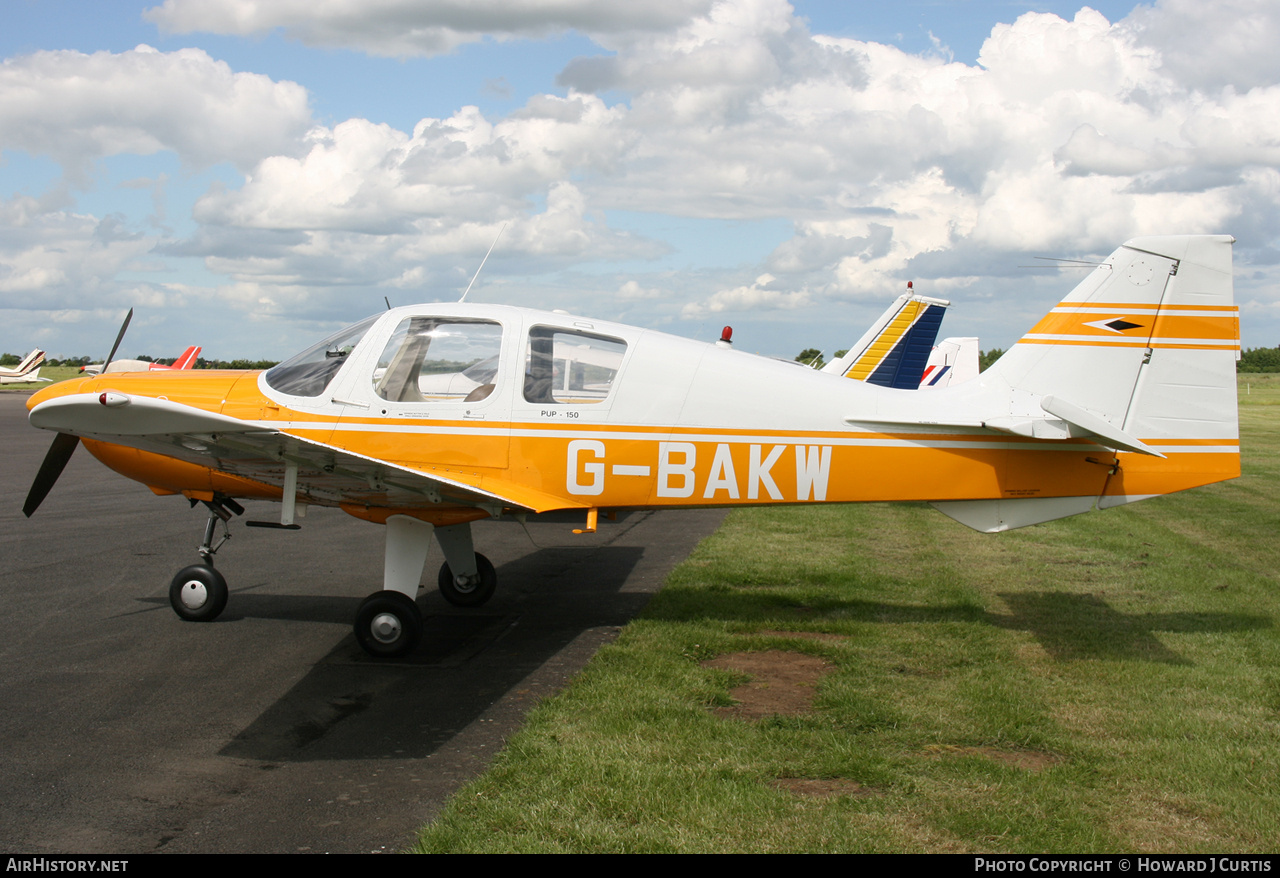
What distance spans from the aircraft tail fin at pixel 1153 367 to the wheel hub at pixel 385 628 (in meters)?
4.44

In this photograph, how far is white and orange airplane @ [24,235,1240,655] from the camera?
6395 mm

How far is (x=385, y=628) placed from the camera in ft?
20.4

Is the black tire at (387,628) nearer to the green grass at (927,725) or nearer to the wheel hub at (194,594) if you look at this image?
the green grass at (927,725)

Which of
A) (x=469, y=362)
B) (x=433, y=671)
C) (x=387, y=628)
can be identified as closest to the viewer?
(x=433, y=671)

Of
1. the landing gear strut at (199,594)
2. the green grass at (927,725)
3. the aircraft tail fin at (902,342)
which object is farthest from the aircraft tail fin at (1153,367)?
the aircraft tail fin at (902,342)

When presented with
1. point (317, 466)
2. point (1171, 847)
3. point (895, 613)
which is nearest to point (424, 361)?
point (317, 466)

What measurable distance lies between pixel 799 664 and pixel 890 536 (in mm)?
5947

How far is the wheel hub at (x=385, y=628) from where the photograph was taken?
6.20 meters

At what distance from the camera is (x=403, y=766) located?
14.6 feet

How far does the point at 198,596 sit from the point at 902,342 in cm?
1303

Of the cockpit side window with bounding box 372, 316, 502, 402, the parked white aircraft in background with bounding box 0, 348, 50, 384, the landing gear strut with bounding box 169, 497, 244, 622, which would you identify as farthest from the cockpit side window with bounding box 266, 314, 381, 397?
the parked white aircraft in background with bounding box 0, 348, 50, 384

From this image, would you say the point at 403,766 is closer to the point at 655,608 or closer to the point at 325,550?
the point at 655,608

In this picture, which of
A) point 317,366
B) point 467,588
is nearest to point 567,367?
point 317,366

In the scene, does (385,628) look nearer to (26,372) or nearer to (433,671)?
(433,671)
